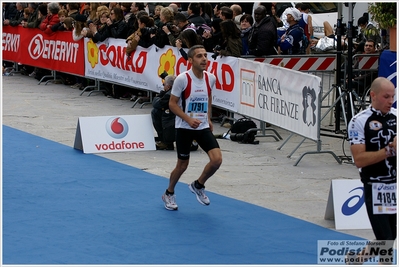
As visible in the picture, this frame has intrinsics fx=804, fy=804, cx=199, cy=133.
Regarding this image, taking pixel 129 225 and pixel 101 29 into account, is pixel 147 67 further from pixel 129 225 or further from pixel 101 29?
pixel 129 225

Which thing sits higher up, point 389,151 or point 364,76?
point 389,151

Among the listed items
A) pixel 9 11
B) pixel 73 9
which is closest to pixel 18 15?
pixel 9 11

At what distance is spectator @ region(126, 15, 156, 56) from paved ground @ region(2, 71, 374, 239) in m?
1.44

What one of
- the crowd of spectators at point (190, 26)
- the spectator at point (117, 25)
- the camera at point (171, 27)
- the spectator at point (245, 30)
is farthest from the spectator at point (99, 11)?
the spectator at point (245, 30)

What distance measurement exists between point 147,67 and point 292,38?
3.48 meters

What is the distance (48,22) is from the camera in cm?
2195

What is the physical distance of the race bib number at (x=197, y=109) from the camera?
30.9ft

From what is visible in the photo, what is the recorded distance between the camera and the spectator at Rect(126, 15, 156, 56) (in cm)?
1741

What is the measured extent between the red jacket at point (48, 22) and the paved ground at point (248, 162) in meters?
3.43

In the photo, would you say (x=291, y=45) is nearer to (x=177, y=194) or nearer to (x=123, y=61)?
(x=123, y=61)

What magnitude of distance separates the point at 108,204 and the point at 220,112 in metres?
6.74

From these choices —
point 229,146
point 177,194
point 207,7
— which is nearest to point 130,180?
point 177,194

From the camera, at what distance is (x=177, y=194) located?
1051cm

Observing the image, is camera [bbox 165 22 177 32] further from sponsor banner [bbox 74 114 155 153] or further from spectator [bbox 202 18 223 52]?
sponsor banner [bbox 74 114 155 153]
